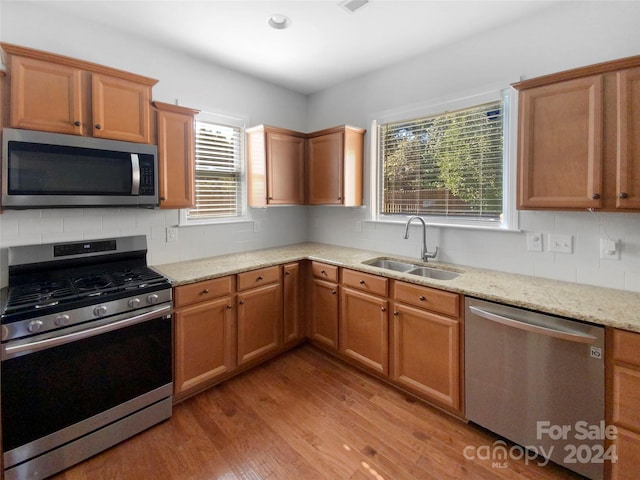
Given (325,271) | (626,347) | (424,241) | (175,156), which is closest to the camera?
(626,347)

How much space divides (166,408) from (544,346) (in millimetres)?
2256

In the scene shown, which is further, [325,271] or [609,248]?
[325,271]

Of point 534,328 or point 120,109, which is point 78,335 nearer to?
point 120,109

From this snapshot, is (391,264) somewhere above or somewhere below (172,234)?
below

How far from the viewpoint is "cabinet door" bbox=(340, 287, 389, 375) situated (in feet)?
7.86

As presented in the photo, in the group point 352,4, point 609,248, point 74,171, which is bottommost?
point 609,248

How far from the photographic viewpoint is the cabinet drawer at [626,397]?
1393mm

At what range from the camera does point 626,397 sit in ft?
4.65

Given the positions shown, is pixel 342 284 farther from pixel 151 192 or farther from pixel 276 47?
pixel 276 47

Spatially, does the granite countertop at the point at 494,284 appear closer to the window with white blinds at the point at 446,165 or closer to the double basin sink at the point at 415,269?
the double basin sink at the point at 415,269

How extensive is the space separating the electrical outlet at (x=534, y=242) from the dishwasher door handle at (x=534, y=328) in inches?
29.4

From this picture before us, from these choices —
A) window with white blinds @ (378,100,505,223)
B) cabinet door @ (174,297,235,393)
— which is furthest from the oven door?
window with white blinds @ (378,100,505,223)

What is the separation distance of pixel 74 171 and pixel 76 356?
1087 mm

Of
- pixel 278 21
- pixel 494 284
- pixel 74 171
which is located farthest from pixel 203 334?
pixel 278 21
